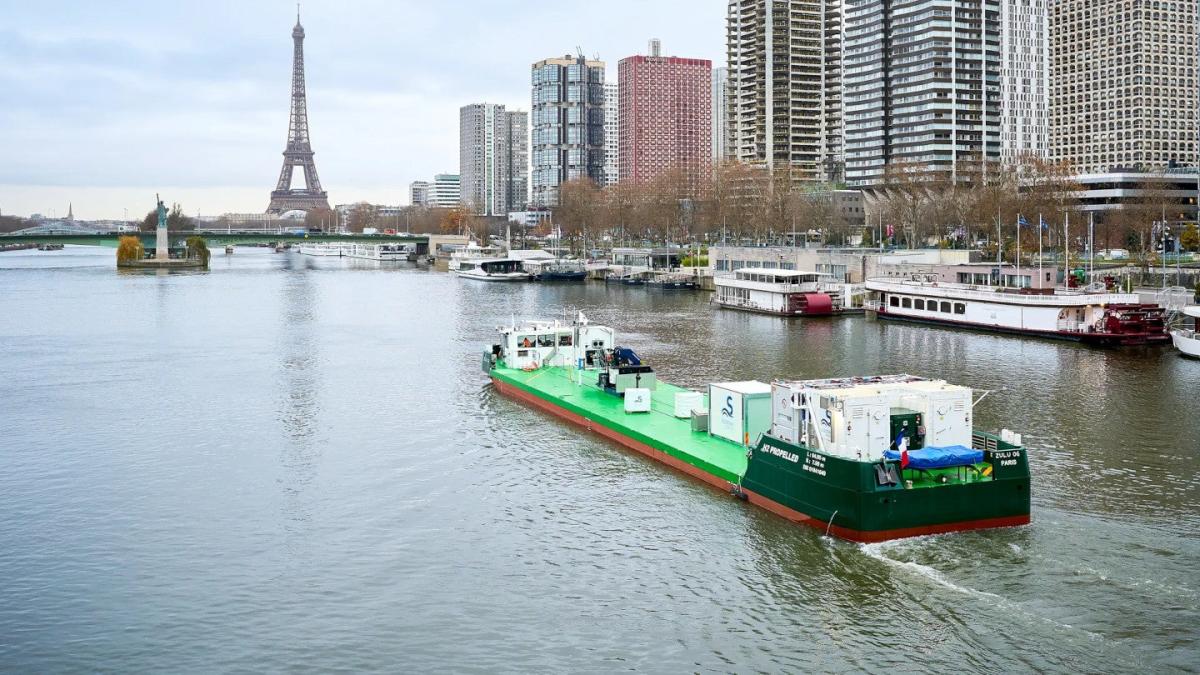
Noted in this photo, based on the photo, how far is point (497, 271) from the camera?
168500 mm

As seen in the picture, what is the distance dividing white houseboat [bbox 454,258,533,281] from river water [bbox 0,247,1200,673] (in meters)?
105

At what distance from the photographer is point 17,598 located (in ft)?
86.2

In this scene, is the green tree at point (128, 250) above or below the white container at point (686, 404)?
above

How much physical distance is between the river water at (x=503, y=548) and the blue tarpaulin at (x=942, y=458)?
5.95ft

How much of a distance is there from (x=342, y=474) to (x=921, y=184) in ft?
397

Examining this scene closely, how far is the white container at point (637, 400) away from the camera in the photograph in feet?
141

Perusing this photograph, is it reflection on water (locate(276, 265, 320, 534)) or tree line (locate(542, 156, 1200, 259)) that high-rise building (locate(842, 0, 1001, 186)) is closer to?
tree line (locate(542, 156, 1200, 259))

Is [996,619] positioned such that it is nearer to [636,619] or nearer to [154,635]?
[636,619]

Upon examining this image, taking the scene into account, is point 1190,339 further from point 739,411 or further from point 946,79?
point 946,79

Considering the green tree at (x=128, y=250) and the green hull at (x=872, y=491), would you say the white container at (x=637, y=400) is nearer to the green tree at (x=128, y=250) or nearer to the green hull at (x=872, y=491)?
the green hull at (x=872, y=491)

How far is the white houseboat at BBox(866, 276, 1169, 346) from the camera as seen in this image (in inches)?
2788

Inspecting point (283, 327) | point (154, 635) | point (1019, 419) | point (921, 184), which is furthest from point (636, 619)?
point (921, 184)

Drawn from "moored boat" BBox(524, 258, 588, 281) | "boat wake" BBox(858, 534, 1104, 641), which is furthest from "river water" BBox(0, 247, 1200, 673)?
"moored boat" BBox(524, 258, 588, 281)

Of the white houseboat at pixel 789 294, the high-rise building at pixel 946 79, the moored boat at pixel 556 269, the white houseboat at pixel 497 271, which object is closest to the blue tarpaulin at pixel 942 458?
the white houseboat at pixel 789 294
